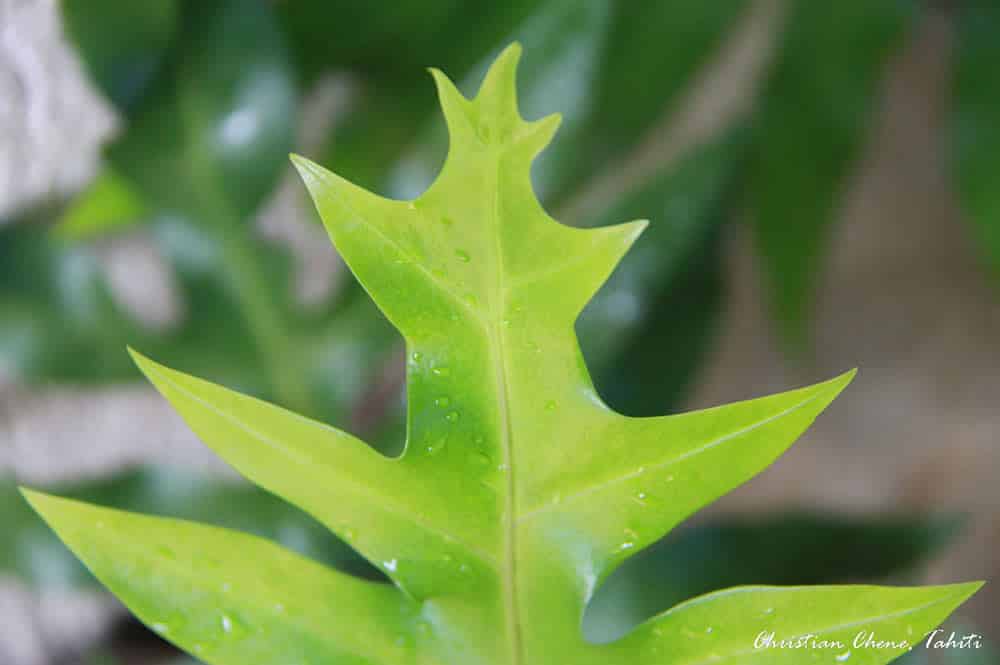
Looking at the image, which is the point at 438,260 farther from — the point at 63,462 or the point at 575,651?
the point at 63,462

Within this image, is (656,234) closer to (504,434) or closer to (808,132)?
(808,132)

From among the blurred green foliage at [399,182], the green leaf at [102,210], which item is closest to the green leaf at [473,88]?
the blurred green foliage at [399,182]

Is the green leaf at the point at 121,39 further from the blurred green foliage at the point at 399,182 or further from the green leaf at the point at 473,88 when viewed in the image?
the green leaf at the point at 473,88

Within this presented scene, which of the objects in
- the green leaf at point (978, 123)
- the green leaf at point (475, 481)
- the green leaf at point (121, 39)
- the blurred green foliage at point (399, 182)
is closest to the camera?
the green leaf at point (475, 481)

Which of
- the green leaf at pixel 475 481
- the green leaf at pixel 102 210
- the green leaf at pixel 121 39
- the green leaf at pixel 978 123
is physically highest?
the green leaf at pixel 978 123

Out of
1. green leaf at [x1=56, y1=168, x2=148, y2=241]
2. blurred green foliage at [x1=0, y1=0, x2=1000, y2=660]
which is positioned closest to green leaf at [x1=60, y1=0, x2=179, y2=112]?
blurred green foliage at [x1=0, y1=0, x2=1000, y2=660]

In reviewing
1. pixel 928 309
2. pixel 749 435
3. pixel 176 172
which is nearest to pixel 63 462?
pixel 176 172
